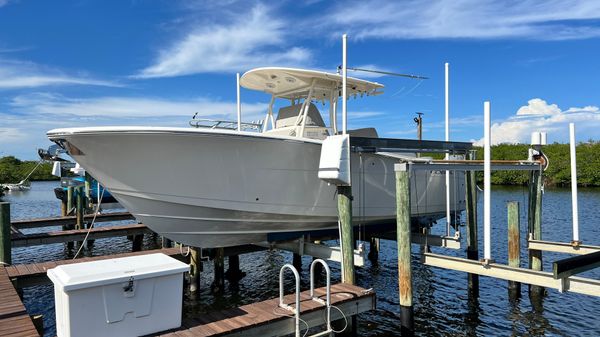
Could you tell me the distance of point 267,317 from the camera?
550cm

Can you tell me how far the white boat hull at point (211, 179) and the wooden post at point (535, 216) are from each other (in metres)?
4.20

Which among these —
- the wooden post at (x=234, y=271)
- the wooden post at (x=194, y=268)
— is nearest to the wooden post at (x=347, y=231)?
the wooden post at (x=194, y=268)

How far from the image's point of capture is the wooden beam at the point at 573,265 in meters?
6.13

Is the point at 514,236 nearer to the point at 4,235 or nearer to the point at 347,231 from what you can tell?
the point at 347,231

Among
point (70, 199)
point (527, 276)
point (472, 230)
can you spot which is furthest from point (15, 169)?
point (527, 276)

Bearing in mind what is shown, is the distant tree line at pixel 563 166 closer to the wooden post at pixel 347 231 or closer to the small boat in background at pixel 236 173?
the small boat in background at pixel 236 173

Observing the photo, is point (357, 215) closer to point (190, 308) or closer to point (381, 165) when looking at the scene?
point (381, 165)

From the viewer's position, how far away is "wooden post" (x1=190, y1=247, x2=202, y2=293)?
9664 millimetres

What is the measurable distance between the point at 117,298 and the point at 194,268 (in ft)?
16.9

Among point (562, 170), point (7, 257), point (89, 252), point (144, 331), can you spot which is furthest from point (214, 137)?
point (562, 170)

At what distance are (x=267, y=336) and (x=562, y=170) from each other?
55.4 m

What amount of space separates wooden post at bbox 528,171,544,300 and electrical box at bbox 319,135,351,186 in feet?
17.3

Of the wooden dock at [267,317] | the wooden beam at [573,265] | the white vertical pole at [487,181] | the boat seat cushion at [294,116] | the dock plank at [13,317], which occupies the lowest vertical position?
the wooden dock at [267,317]

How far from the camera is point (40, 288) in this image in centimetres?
1088
